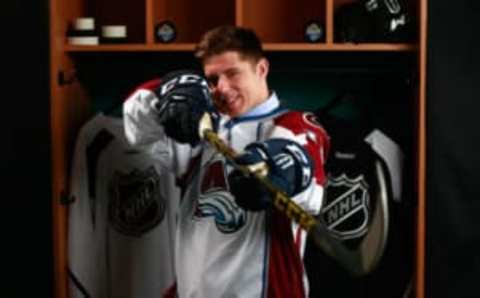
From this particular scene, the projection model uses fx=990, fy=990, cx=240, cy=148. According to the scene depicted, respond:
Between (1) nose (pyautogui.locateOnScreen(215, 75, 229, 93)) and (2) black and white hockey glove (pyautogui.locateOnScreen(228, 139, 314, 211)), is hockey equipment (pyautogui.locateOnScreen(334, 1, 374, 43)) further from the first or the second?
(2) black and white hockey glove (pyautogui.locateOnScreen(228, 139, 314, 211))

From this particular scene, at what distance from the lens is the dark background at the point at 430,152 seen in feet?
8.54

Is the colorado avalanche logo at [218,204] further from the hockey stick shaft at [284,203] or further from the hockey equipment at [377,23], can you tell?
the hockey equipment at [377,23]

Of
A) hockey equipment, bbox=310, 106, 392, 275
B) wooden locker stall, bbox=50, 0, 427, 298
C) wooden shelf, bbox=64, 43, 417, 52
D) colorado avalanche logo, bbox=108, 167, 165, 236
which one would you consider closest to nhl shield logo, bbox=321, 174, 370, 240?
hockey equipment, bbox=310, 106, 392, 275

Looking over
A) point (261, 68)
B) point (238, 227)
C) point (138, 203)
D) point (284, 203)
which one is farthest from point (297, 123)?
point (138, 203)

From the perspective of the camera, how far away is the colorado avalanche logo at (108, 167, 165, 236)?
276 cm

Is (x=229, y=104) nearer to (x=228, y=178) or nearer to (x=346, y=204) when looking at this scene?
(x=228, y=178)

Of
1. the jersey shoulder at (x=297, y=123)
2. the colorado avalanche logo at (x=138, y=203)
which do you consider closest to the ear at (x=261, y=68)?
the jersey shoulder at (x=297, y=123)

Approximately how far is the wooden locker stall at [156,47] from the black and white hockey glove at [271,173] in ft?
2.51

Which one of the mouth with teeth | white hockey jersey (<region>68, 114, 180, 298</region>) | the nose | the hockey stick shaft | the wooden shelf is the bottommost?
white hockey jersey (<region>68, 114, 180, 298</region>)

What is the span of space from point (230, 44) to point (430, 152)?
72cm

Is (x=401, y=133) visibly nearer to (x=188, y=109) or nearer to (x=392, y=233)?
(x=392, y=233)

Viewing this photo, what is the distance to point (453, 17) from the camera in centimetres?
259

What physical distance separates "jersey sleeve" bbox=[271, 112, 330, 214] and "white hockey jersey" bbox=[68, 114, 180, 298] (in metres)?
0.64

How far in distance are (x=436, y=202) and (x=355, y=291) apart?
350 mm
